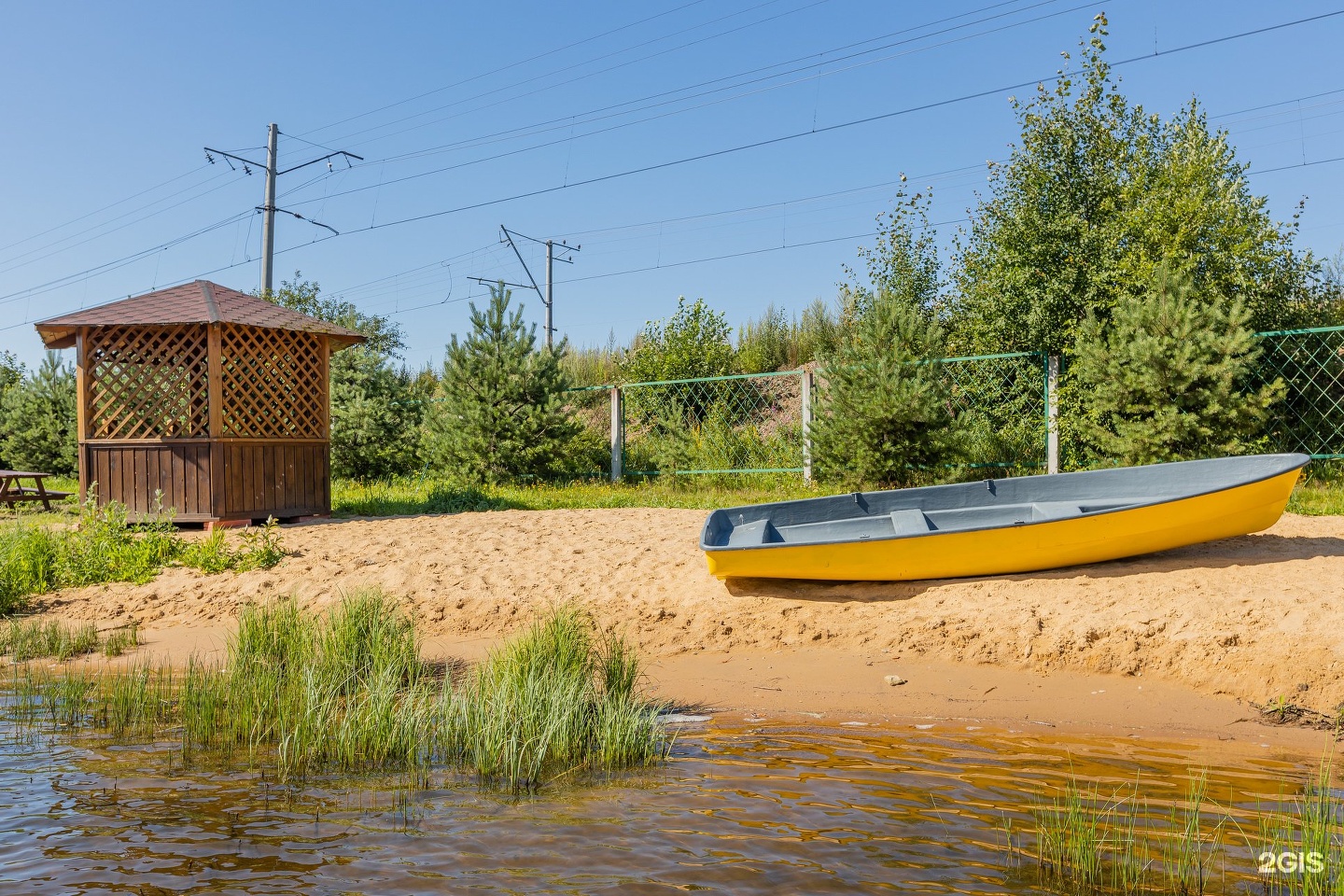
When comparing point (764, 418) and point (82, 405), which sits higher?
point (764, 418)

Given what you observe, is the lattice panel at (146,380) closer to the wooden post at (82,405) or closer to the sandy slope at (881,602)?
the wooden post at (82,405)

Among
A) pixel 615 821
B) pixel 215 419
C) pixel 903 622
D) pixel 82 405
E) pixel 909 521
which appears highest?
pixel 82 405

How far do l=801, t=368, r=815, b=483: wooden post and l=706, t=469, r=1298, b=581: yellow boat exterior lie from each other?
6.01m

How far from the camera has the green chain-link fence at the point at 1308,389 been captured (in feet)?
38.0

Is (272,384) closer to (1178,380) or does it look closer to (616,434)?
(616,434)

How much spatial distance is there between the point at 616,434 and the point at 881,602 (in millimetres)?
9407

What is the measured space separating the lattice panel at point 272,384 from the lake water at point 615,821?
7370 mm

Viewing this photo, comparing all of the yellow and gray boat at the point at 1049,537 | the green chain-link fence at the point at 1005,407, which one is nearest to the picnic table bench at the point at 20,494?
the yellow and gray boat at the point at 1049,537

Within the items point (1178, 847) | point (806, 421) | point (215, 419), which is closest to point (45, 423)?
point (215, 419)

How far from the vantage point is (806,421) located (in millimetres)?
14367

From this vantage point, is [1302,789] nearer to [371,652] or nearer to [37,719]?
[371,652]

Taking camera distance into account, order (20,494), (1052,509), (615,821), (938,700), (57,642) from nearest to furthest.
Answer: (615,821)
(938,700)
(57,642)
(1052,509)
(20,494)

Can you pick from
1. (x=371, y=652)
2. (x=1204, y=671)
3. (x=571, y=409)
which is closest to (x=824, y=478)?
(x=571, y=409)

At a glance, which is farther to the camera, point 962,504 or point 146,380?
point 146,380
